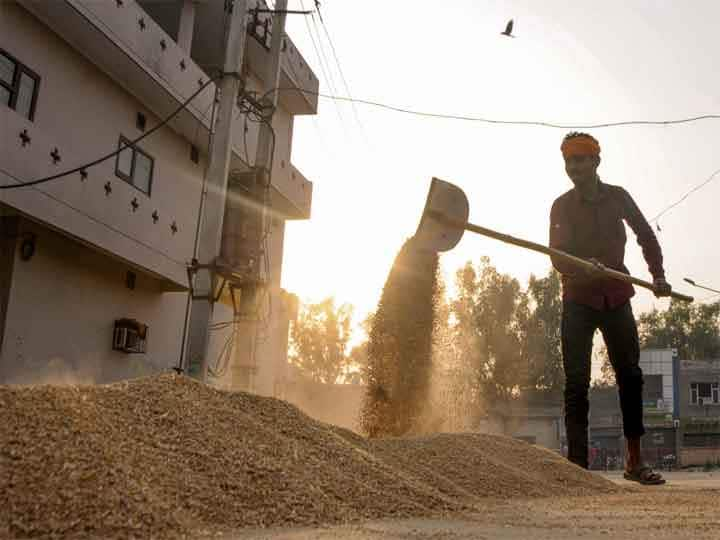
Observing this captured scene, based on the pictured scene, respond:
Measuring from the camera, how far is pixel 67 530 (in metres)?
2.49

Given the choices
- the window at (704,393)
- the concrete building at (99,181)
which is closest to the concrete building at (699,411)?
the window at (704,393)

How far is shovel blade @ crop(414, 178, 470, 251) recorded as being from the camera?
6.05 metres

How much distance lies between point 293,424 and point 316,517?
1.49 metres

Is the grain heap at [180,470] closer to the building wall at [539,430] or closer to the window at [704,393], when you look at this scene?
the building wall at [539,430]

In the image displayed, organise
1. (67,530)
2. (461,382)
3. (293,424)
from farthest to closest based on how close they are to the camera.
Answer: (461,382) → (293,424) → (67,530)

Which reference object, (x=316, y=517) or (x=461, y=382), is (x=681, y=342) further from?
(x=316, y=517)

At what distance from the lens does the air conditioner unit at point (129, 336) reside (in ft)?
47.9

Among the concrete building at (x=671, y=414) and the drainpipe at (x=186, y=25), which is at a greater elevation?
the drainpipe at (x=186, y=25)

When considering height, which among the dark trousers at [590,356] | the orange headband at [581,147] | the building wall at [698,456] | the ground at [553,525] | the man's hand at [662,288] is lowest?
the building wall at [698,456]

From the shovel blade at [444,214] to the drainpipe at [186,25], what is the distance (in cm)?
1131

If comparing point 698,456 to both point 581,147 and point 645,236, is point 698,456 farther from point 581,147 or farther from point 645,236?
point 581,147

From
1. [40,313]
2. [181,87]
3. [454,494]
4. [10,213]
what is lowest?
[454,494]

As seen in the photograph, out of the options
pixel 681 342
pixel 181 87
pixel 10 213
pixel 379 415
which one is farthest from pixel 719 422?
pixel 10 213

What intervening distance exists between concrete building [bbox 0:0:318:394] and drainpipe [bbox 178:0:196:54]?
2 cm
